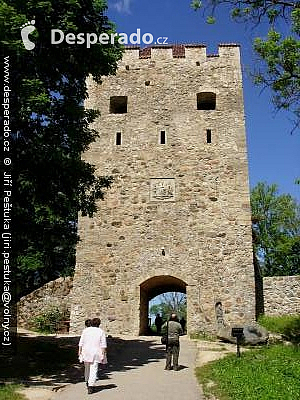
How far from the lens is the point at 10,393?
20.7ft

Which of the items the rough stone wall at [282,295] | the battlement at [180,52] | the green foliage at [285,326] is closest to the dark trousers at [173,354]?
the green foliage at [285,326]

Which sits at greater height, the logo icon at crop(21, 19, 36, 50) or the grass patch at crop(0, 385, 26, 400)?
the logo icon at crop(21, 19, 36, 50)

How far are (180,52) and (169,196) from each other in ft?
18.7

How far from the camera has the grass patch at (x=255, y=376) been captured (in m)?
6.33

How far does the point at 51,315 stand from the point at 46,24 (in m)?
9.76

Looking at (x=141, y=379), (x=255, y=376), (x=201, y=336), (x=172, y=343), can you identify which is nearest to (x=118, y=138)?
(x=201, y=336)

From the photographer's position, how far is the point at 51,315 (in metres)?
14.9

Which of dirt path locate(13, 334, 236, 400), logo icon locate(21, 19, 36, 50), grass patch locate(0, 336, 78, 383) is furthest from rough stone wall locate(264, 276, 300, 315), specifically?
logo icon locate(21, 19, 36, 50)

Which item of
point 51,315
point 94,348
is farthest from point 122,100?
point 94,348

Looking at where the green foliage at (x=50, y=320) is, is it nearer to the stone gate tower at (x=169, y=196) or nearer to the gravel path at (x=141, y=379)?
the stone gate tower at (x=169, y=196)

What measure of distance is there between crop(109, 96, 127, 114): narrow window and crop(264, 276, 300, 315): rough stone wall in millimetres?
8337

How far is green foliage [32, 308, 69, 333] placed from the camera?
1455cm

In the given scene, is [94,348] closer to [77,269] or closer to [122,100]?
[77,269]

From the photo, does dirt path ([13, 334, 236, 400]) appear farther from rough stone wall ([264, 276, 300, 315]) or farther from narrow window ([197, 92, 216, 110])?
narrow window ([197, 92, 216, 110])
